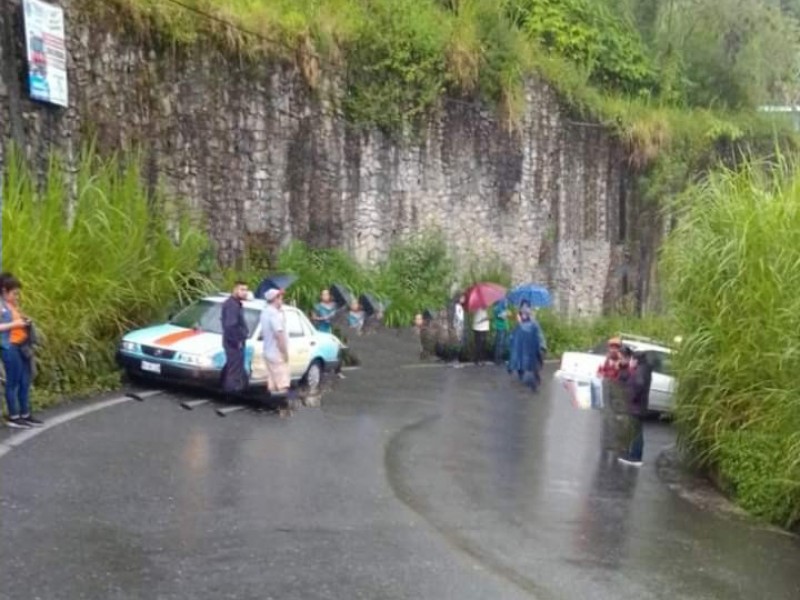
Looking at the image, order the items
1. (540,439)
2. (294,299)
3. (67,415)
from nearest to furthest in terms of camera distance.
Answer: (67,415) < (540,439) < (294,299)

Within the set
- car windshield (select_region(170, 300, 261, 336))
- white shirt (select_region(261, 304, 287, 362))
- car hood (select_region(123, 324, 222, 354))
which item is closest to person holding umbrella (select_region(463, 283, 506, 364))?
car windshield (select_region(170, 300, 261, 336))

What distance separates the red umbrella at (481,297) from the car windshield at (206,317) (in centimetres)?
925

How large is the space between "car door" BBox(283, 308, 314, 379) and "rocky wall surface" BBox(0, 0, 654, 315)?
428 cm

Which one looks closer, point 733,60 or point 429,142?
point 429,142

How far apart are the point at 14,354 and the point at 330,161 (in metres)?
14.3

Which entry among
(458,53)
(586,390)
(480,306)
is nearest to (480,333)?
(480,306)

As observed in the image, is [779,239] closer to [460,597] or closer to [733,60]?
[460,597]

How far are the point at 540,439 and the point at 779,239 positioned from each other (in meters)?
4.82

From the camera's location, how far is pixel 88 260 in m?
17.2

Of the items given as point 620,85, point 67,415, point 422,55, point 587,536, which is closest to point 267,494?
point 587,536

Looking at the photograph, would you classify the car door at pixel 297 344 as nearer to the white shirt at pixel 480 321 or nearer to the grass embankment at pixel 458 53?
the grass embankment at pixel 458 53

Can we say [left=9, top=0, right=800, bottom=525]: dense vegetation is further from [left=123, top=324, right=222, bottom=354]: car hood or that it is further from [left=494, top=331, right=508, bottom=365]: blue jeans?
[left=494, top=331, right=508, bottom=365]: blue jeans

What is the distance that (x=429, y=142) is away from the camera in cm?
2983

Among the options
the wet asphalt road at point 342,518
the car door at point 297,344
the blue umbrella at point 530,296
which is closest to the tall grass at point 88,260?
the wet asphalt road at point 342,518
